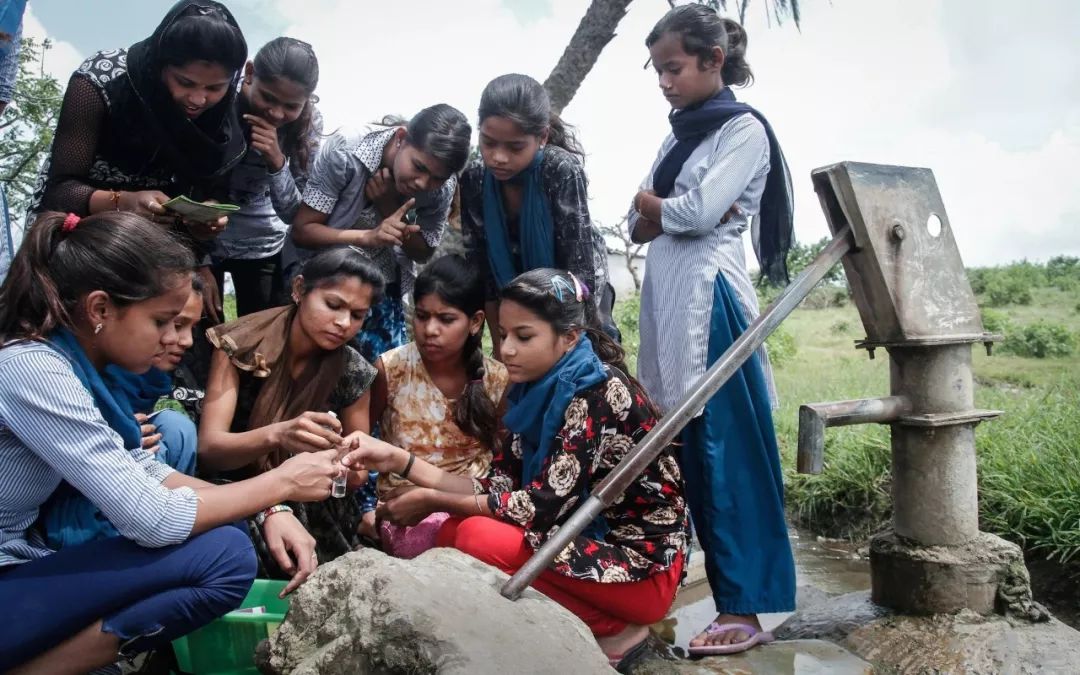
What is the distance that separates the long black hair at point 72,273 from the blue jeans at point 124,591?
532mm

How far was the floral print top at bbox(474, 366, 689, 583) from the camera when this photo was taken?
2.53 metres

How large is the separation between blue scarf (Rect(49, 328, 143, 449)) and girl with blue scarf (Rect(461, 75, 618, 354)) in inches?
59.6

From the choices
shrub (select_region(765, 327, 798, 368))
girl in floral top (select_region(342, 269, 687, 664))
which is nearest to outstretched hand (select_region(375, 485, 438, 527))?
girl in floral top (select_region(342, 269, 687, 664))

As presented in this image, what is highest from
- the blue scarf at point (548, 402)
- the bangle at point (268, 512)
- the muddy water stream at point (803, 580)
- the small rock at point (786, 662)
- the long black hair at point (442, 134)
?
the long black hair at point (442, 134)

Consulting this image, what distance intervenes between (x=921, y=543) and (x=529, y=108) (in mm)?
1986

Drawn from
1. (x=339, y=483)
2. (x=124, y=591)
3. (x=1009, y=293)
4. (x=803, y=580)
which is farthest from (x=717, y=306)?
(x=1009, y=293)

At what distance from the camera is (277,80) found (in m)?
3.06

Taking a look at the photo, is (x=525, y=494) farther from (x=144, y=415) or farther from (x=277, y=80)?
(x=277, y=80)

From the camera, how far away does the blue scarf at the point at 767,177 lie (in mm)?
3002

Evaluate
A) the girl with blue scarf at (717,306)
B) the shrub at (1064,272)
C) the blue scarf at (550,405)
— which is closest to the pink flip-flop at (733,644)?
the girl with blue scarf at (717,306)

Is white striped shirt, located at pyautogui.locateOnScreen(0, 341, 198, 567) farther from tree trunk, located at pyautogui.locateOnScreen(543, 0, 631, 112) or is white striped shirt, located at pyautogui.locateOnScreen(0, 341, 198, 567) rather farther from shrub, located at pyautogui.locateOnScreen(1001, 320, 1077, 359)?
shrub, located at pyautogui.locateOnScreen(1001, 320, 1077, 359)

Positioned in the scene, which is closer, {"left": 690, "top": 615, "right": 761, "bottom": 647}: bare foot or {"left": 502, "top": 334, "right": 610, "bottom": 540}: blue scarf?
{"left": 502, "top": 334, "right": 610, "bottom": 540}: blue scarf

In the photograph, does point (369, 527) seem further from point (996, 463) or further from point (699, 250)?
point (996, 463)

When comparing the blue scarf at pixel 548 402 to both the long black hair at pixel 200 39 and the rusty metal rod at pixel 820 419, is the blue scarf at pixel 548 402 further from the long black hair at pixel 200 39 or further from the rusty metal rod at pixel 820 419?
the long black hair at pixel 200 39
